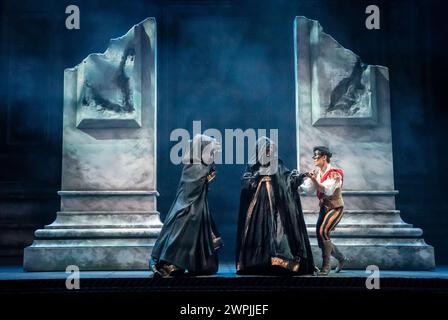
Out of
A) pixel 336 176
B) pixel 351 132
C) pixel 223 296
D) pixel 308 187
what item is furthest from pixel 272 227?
pixel 351 132

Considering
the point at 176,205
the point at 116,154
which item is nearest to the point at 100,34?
the point at 116,154

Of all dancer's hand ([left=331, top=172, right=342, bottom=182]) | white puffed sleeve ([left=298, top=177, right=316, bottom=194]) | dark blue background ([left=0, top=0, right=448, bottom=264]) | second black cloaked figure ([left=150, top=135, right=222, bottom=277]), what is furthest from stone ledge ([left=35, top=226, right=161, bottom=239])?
dancer's hand ([left=331, top=172, right=342, bottom=182])

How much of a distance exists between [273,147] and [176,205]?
1.18m

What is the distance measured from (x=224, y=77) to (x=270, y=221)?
321cm

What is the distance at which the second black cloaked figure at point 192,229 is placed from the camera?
5.63 meters

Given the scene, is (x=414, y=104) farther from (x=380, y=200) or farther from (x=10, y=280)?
(x=10, y=280)

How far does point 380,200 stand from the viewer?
22.9 feet

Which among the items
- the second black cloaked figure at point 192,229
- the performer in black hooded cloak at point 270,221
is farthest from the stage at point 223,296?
the performer in black hooded cloak at point 270,221

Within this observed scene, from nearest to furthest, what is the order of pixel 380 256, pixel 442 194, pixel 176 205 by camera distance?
pixel 176 205, pixel 380 256, pixel 442 194

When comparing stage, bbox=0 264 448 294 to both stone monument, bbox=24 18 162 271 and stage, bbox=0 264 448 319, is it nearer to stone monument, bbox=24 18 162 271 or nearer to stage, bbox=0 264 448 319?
stage, bbox=0 264 448 319

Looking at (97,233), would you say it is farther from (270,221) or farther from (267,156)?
(267,156)

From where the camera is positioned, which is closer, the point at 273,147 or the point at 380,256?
the point at 273,147

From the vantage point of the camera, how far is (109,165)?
274 inches
